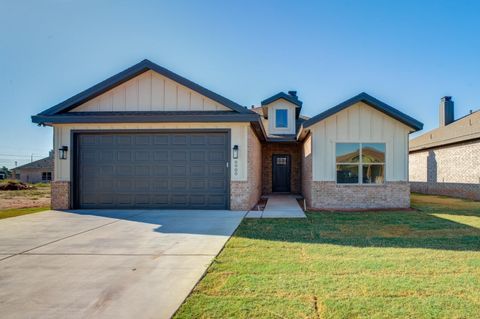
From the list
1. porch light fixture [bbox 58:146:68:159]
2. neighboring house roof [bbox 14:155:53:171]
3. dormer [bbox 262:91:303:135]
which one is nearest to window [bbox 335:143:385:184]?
dormer [bbox 262:91:303:135]

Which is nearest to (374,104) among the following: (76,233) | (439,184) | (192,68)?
(192,68)

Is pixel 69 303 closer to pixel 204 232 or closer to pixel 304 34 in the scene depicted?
pixel 204 232

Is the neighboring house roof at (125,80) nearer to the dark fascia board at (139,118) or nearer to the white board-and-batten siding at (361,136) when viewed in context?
the dark fascia board at (139,118)

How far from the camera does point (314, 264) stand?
15.3ft

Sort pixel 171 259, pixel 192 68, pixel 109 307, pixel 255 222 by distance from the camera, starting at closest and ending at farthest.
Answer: pixel 109 307 → pixel 171 259 → pixel 255 222 → pixel 192 68

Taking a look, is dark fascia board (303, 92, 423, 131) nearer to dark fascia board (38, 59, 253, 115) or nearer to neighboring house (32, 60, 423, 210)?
neighboring house (32, 60, 423, 210)

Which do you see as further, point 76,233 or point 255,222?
point 255,222

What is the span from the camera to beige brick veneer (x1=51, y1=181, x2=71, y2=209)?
1115 cm

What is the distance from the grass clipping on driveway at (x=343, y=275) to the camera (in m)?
3.15

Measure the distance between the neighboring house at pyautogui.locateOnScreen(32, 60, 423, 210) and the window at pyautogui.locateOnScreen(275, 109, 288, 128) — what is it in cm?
587

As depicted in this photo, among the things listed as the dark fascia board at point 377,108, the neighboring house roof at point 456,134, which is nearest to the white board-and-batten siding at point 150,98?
the dark fascia board at point 377,108

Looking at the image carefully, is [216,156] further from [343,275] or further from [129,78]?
[343,275]

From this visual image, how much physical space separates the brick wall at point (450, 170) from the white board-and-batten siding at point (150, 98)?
13473mm

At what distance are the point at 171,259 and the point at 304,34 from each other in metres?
11.9
